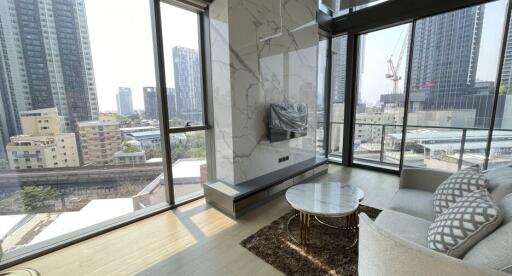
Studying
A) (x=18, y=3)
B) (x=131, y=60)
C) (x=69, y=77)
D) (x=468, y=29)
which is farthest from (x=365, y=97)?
(x=18, y=3)

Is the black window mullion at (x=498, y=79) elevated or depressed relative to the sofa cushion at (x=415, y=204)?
elevated

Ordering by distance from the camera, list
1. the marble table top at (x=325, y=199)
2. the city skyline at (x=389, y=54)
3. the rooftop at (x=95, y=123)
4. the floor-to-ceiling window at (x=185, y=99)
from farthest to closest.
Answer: the city skyline at (x=389, y=54) → the floor-to-ceiling window at (x=185, y=99) → the rooftop at (x=95, y=123) → the marble table top at (x=325, y=199)

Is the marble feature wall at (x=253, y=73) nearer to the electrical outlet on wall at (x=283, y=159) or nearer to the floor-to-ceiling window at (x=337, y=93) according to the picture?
the electrical outlet on wall at (x=283, y=159)

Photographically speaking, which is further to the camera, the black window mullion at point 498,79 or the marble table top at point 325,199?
the black window mullion at point 498,79

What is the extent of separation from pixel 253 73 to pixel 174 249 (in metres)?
2.30

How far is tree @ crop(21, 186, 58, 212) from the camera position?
197 cm

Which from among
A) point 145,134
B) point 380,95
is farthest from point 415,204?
point 145,134

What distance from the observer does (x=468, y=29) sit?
3.24 meters

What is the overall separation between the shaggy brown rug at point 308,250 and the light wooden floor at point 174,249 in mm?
107

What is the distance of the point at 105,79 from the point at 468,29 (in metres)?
4.97

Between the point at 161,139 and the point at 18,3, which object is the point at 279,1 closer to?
the point at 161,139

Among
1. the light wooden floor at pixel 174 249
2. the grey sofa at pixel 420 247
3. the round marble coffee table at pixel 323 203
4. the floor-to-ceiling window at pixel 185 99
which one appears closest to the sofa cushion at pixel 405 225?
the grey sofa at pixel 420 247

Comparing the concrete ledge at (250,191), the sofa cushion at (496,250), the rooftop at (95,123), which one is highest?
the rooftop at (95,123)

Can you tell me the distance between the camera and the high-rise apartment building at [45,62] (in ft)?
5.86
